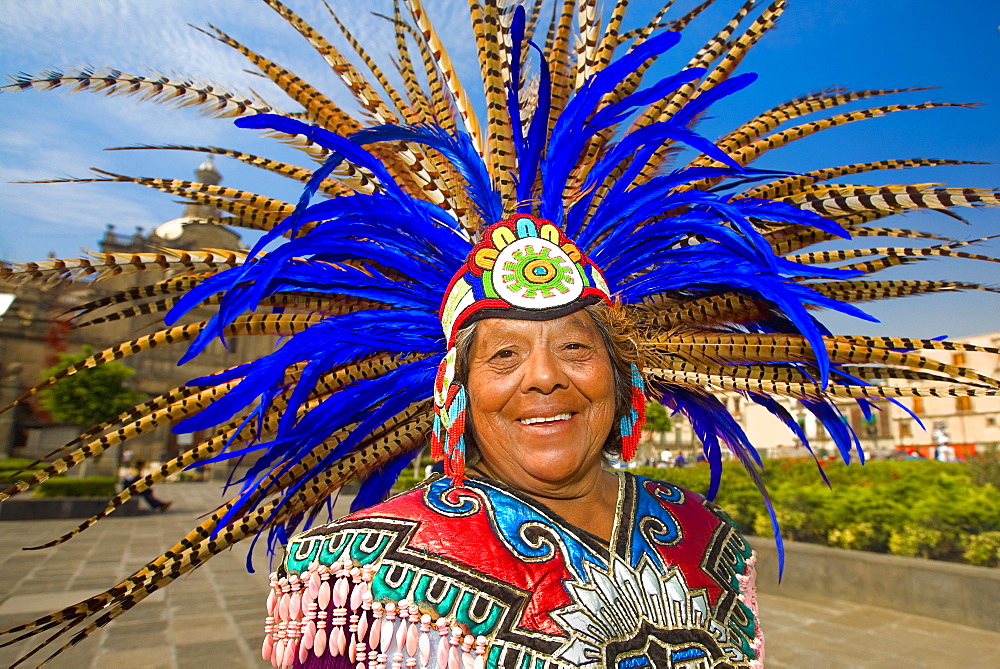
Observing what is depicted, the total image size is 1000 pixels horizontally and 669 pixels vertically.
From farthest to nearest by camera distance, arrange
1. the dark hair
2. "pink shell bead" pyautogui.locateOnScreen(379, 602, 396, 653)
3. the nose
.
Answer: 1. the dark hair
2. the nose
3. "pink shell bead" pyautogui.locateOnScreen(379, 602, 396, 653)

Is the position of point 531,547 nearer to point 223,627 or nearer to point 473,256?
point 473,256

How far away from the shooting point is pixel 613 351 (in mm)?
1824

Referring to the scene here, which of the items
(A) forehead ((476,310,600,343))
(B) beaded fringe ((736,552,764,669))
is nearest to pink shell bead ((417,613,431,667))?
(A) forehead ((476,310,600,343))

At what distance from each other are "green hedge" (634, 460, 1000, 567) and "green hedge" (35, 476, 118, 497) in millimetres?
15847

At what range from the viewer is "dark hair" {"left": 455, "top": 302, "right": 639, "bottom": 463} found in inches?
68.8

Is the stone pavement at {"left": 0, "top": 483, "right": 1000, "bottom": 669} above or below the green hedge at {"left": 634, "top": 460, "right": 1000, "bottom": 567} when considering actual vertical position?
below

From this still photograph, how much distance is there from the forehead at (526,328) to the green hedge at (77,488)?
18.4 meters

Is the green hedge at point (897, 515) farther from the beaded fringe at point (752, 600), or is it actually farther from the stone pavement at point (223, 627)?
the beaded fringe at point (752, 600)

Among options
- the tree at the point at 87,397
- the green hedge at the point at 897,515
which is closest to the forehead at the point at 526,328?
the green hedge at the point at 897,515

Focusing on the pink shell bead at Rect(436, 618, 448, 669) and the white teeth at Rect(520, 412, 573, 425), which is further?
the white teeth at Rect(520, 412, 573, 425)

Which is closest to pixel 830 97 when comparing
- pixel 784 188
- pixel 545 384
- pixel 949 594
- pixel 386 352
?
pixel 784 188

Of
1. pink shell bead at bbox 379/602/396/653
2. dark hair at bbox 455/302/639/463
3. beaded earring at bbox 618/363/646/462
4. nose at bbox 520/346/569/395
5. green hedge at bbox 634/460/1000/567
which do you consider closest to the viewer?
pink shell bead at bbox 379/602/396/653

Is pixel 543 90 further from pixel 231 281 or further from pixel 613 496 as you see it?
pixel 613 496

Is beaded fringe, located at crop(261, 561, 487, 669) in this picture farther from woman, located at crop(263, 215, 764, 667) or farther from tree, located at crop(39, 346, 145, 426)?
tree, located at crop(39, 346, 145, 426)
